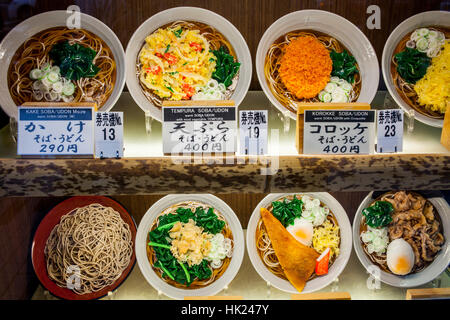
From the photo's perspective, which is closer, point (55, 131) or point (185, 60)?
point (55, 131)

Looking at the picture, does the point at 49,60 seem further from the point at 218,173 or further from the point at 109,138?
the point at 218,173

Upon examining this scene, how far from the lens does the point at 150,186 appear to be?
1194mm

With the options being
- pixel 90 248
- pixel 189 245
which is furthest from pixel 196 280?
pixel 90 248

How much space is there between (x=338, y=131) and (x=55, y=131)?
904 mm

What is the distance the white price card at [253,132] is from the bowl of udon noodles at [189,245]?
0.66m

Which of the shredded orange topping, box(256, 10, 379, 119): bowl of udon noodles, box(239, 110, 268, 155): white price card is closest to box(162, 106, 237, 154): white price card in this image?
box(239, 110, 268, 155): white price card

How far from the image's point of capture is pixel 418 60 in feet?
5.24

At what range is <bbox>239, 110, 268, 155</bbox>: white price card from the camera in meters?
1.23

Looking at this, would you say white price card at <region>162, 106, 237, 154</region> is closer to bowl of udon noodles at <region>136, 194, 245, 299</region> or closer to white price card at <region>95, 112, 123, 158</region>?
white price card at <region>95, 112, 123, 158</region>

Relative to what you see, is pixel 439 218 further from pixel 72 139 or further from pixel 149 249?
pixel 72 139

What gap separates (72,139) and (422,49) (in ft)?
4.76

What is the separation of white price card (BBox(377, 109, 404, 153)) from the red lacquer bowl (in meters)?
1.21

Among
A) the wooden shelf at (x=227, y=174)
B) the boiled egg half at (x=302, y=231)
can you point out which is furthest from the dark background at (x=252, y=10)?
the boiled egg half at (x=302, y=231)

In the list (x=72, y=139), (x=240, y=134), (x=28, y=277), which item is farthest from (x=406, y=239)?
(x=28, y=277)
